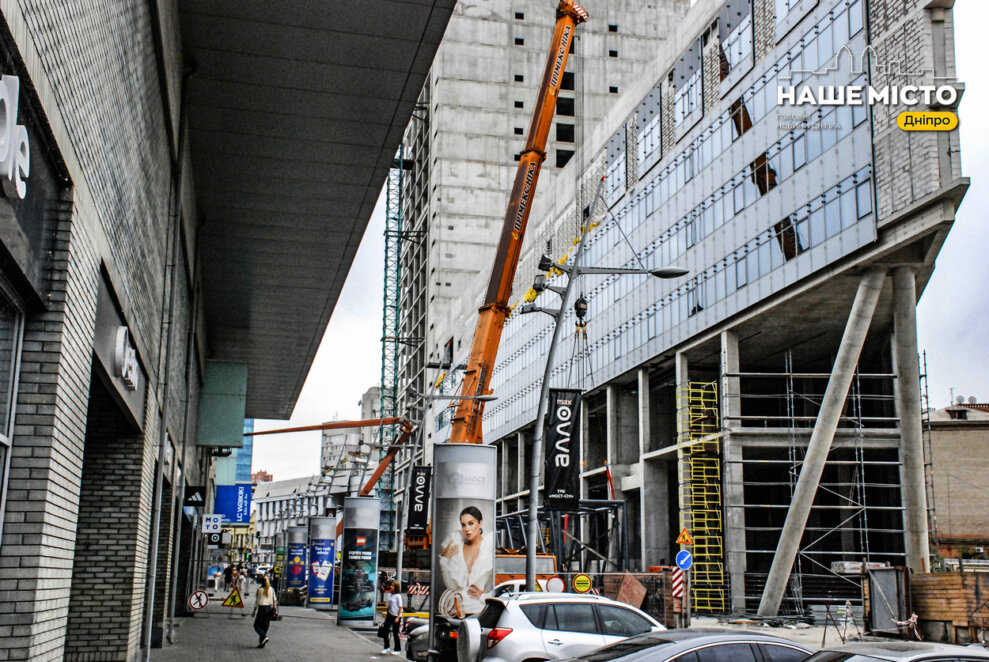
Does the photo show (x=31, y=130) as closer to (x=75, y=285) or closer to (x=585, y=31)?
(x=75, y=285)

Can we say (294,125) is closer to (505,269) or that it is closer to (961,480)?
(505,269)

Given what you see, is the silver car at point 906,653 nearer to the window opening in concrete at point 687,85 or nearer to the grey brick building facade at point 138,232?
the grey brick building facade at point 138,232

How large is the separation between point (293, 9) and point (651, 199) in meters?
36.0

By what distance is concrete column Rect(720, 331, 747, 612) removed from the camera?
39938 mm

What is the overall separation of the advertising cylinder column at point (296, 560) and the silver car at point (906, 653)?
42139mm

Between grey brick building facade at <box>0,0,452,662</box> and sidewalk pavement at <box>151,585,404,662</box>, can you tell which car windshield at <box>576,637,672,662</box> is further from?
sidewalk pavement at <box>151,585,404,662</box>

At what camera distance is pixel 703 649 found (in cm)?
1001

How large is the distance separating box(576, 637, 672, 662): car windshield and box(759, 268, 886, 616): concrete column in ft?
89.3

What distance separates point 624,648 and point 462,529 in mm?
10770

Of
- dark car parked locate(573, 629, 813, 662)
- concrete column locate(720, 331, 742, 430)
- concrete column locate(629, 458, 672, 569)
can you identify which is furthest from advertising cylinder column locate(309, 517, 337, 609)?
dark car parked locate(573, 629, 813, 662)

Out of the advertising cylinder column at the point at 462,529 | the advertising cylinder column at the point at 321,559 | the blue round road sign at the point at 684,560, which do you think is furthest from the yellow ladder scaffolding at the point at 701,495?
the advertising cylinder column at the point at 462,529

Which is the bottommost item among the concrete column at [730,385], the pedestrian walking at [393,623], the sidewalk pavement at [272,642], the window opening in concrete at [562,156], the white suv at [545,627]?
the sidewalk pavement at [272,642]

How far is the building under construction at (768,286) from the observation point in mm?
33812

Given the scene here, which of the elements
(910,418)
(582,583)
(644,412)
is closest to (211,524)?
(582,583)
